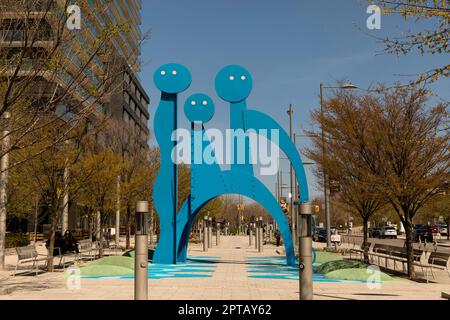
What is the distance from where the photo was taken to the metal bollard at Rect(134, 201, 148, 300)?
859cm

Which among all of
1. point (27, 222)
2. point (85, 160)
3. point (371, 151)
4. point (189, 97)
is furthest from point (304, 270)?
point (27, 222)

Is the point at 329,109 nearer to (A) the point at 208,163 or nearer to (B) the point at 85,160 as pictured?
(A) the point at 208,163

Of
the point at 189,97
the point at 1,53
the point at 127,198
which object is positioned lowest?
the point at 127,198

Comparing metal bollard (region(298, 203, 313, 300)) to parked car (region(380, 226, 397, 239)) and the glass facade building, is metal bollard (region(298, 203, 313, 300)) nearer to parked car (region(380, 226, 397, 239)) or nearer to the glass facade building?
the glass facade building

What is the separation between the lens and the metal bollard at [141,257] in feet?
28.2

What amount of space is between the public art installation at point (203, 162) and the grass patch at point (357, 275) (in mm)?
4449

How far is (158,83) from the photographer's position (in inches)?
791

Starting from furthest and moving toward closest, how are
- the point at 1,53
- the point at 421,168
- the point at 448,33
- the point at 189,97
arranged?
the point at 189,97 < the point at 421,168 < the point at 1,53 < the point at 448,33

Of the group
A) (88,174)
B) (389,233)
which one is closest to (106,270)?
(88,174)

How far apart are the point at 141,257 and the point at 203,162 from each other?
36.9 ft

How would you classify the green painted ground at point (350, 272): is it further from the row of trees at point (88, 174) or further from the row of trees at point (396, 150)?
the row of trees at point (88, 174)

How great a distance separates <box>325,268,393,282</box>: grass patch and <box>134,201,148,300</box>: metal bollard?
789cm

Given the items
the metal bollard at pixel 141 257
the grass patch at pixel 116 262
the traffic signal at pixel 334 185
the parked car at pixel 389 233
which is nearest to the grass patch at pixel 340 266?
the traffic signal at pixel 334 185

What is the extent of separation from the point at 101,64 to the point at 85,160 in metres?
9.78
